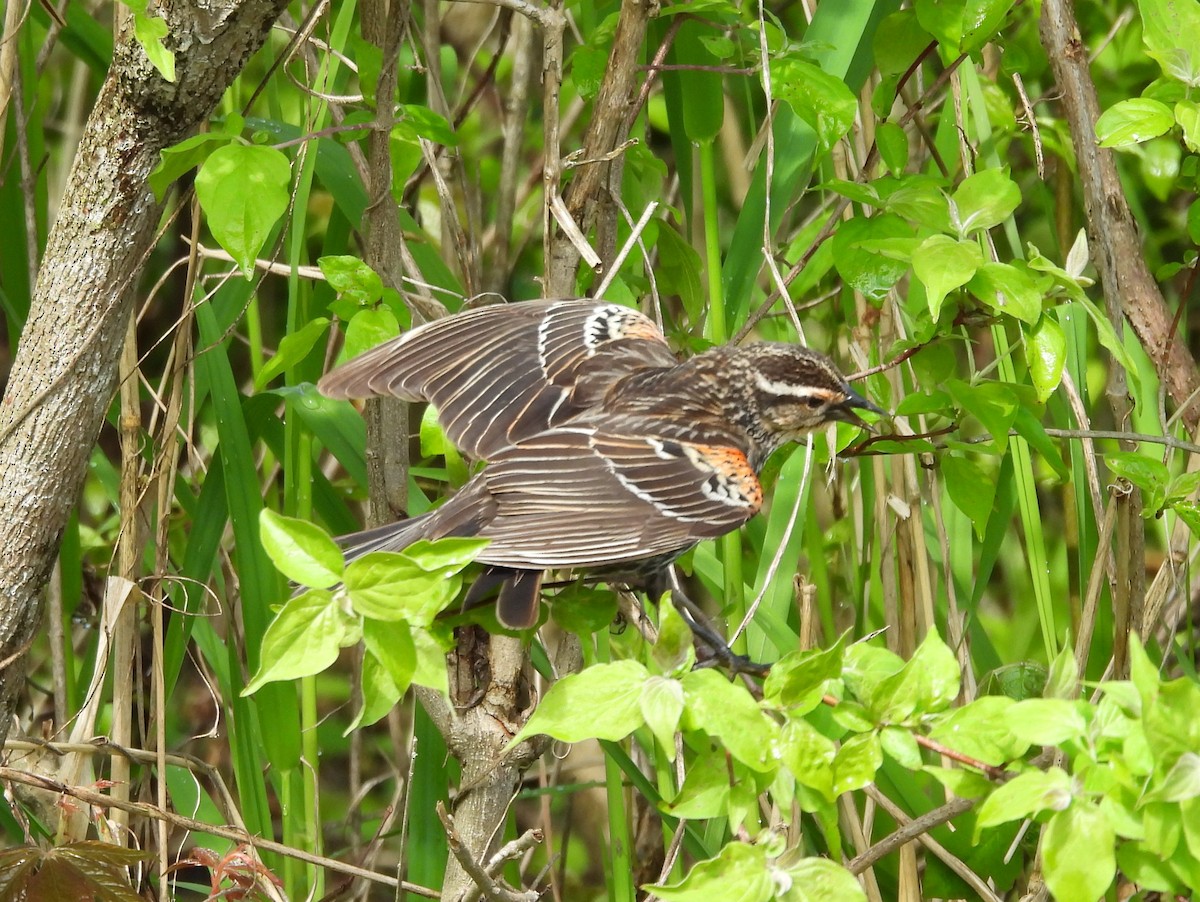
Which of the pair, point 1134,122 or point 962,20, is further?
point 962,20

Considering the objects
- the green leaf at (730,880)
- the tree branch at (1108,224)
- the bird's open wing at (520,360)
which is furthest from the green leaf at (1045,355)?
the green leaf at (730,880)

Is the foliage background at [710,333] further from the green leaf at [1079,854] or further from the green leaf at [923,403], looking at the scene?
the green leaf at [1079,854]

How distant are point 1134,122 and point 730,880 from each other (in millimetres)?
1385

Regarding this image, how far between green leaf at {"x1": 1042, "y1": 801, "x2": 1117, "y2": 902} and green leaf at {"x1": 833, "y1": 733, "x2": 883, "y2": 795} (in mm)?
223

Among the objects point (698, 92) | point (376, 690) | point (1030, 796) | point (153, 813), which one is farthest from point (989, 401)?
point (153, 813)

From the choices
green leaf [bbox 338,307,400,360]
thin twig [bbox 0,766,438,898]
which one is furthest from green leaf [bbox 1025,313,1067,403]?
thin twig [bbox 0,766,438,898]

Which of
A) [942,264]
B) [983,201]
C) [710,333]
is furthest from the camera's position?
[710,333]

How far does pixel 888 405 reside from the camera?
2.73 metres

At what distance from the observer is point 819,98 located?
7.64ft

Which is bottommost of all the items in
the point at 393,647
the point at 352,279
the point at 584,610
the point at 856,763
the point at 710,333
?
the point at 856,763

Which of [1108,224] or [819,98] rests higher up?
[819,98]

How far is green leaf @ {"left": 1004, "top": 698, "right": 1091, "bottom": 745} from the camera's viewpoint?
1403mm

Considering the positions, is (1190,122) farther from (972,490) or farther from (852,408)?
(852,408)

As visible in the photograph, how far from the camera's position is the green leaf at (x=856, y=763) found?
1553 millimetres
